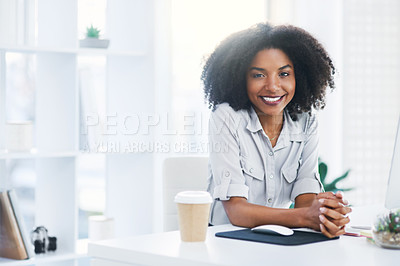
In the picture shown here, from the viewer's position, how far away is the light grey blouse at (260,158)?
1.92 meters

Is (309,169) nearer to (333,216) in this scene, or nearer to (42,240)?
(333,216)

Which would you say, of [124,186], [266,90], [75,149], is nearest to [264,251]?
[266,90]

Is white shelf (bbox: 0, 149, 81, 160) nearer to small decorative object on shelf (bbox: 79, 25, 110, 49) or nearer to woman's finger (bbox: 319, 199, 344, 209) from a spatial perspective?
small decorative object on shelf (bbox: 79, 25, 110, 49)

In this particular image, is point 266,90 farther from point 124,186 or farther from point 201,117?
point 201,117

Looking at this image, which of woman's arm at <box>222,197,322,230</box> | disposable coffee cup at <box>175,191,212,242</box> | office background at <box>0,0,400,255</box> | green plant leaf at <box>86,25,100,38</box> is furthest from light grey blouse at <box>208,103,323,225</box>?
green plant leaf at <box>86,25,100,38</box>

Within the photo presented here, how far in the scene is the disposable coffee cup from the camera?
4.49ft

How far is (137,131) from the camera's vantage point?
9.62ft

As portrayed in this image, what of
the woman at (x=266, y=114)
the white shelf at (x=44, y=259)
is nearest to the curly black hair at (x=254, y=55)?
the woman at (x=266, y=114)

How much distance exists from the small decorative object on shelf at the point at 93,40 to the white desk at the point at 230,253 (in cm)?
156

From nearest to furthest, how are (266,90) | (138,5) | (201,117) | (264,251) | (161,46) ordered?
1. (264,251)
2. (266,90)
3. (138,5)
4. (161,46)
5. (201,117)

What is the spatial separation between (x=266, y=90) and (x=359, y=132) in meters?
2.14

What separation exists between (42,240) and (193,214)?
1444 mm

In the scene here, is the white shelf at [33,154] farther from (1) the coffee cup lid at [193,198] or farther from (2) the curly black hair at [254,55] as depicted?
(1) the coffee cup lid at [193,198]

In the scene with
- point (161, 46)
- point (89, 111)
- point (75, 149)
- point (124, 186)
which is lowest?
point (124, 186)
